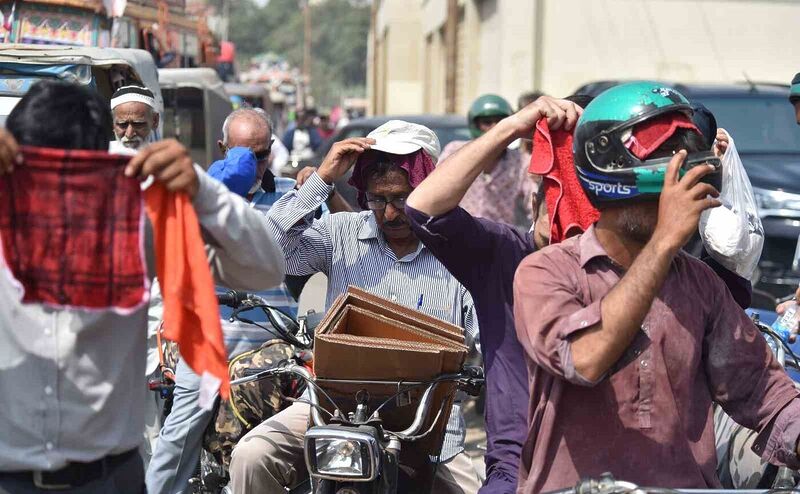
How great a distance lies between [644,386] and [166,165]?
1.27m

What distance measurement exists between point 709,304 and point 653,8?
17.9 m

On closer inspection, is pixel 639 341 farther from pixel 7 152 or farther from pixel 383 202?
pixel 383 202

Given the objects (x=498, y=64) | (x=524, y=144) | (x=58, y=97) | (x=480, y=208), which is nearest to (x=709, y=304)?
(x=58, y=97)

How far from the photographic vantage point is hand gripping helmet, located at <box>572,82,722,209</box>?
9.70 ft

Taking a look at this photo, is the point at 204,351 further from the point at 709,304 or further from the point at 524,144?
the point at 524,144

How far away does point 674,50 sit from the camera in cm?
2020

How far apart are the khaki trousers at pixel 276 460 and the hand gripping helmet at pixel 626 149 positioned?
1.65 metres

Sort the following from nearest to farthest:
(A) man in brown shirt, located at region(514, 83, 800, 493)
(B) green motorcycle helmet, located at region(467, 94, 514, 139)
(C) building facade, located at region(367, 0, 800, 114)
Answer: (A) man in brown shirt, located at region(514, 83, 800, 493) → (B) green motorcycle helmet, located at region(467, 94, 514, 139) → (C) building facade, located at region(367, 0, 800, 114)

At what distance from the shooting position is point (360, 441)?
3615 mm

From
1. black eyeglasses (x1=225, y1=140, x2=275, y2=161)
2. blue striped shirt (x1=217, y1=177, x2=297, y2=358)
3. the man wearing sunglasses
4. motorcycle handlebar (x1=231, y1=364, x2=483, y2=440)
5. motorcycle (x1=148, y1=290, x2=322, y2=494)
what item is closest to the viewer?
motorcycle handlebar (x1=231, y1=364, x2=483, y2=440)

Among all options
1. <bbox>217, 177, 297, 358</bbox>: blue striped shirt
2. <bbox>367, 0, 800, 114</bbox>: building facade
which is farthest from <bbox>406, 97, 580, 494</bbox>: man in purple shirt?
<bbox>367, 0, 800, 114</bbox>: building facade

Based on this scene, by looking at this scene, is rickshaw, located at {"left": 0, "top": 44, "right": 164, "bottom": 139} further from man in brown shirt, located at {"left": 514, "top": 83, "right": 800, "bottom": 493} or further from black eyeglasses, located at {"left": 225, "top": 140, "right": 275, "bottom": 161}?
man in brown shirt, located at {"left": 514, "top": 83, "right": 800, "bottom": 493}

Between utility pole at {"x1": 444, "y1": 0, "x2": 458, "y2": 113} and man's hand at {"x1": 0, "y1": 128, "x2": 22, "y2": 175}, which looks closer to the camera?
man's hand at {"x1": 0, "y1": 128, "x2": 22, "y2": 175}

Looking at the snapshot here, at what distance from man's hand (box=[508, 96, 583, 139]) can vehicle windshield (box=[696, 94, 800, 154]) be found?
7.68 m
